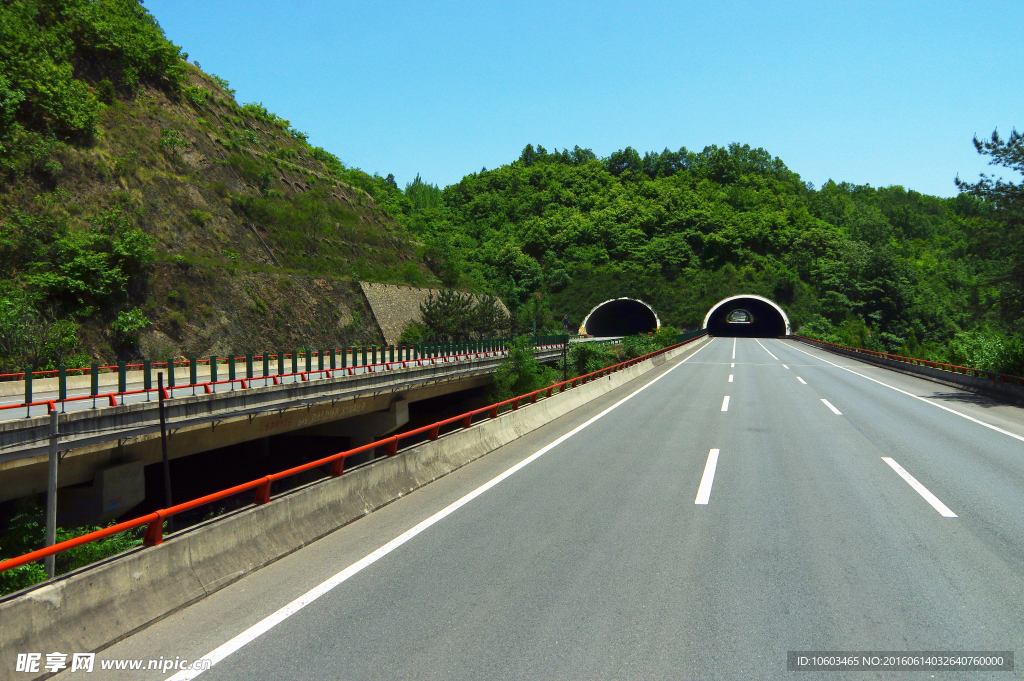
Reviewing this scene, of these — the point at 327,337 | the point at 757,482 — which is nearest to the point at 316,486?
the point at 757,482

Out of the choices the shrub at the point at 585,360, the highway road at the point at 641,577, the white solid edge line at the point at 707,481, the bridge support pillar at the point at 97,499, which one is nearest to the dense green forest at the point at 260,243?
the bridge support pillar at the point at 97,499

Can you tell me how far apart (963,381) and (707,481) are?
74.2 feet

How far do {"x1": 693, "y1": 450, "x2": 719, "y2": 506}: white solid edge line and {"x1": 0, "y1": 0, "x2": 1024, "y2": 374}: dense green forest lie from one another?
19840 mm

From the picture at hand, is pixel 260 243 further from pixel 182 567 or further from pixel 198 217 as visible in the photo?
pixel 182 567

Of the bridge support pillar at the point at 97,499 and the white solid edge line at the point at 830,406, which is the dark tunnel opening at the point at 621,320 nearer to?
the white solid edge line at the point at 830,406

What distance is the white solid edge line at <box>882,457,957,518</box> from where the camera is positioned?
324 inches

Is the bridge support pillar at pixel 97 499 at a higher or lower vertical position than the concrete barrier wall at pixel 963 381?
lower

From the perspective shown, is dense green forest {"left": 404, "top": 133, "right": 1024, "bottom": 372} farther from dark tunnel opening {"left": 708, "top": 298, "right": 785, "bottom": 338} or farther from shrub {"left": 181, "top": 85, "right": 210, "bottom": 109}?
shrub {"left": 181, "top": 85, "right": 210, "bottom": 109}

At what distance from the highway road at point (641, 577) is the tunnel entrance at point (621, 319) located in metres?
86.4

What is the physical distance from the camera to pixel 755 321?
127 meters

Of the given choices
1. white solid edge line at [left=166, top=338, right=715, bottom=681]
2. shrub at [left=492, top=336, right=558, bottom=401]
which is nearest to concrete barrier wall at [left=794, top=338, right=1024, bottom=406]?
shrub at [left=492, top=336, right=558, bottom=401]

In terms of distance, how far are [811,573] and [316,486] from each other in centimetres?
541

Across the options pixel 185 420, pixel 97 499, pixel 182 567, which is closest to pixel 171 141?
pixel 185 420

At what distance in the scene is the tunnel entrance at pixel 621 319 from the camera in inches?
3890
